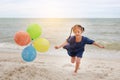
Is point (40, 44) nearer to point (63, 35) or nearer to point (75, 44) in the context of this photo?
point (75, 44)

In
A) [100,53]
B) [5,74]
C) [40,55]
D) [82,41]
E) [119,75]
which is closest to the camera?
[5,74]

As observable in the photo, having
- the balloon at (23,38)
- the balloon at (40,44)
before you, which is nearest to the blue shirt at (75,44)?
the balloon at (40,44)

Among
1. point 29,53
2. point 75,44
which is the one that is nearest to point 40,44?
point 29,53

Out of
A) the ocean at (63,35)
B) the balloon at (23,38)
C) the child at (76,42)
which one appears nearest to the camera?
the balloon at (23,38)

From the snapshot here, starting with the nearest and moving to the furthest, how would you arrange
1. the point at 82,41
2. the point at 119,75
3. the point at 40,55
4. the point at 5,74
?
the point at 5,74 < the point at 82,41 < the point at 119,75 < the point at 40,55

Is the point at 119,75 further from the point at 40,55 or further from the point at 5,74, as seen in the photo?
the point at 40,55

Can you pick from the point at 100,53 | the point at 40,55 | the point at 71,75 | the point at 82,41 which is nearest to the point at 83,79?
the point at 71,75

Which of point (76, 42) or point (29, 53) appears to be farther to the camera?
point (76, 42)

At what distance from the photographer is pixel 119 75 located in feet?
25.5

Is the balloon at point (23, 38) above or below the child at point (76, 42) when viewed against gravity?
above

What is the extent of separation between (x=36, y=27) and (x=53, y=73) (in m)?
1.29

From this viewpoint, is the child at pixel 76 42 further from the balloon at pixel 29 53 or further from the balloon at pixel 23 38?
the balloon at pixel 23 38

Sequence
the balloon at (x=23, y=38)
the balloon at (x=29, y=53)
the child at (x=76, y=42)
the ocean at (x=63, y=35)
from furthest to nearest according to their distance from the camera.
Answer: the ocean at (x=63, y=35), the child at (x=76, y=42), the balloon at (x=29, y=53), the balloon at (x=23, y=38)

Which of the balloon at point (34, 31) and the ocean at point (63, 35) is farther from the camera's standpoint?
the ocean at point (63, 35)
